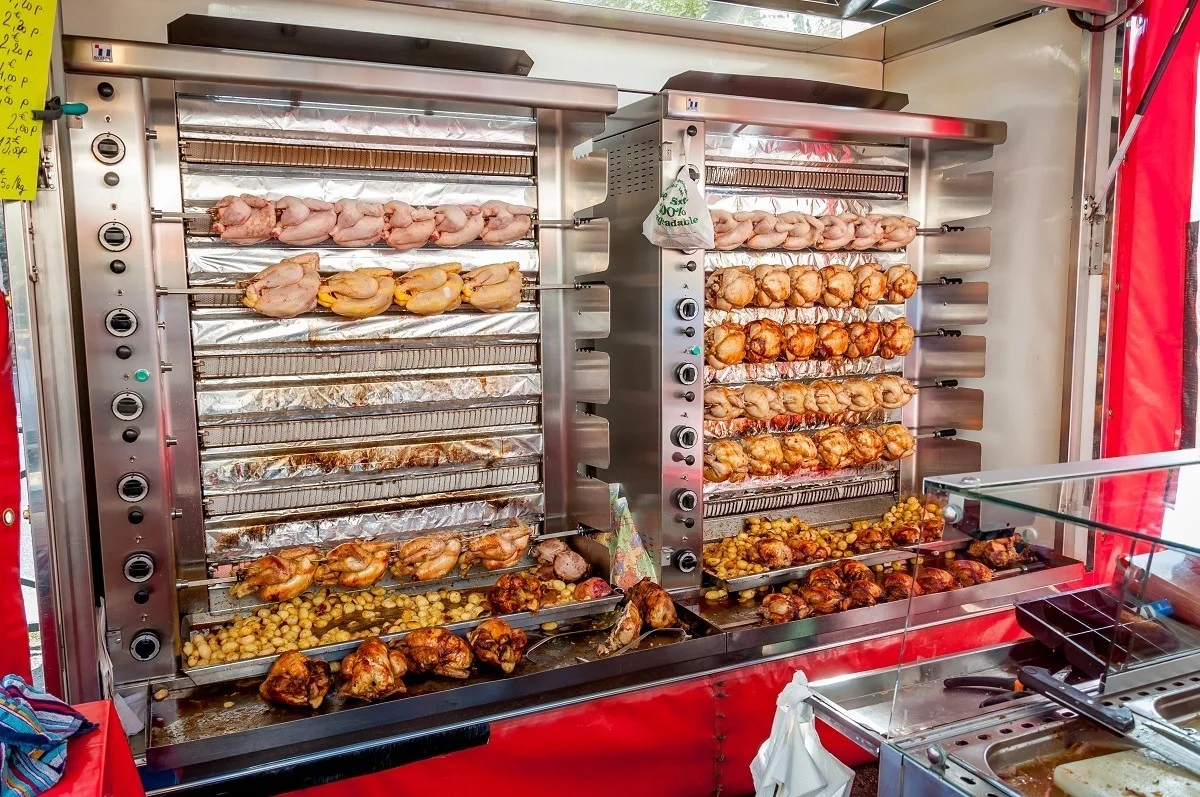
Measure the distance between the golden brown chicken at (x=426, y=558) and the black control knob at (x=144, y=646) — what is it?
0.82 meters

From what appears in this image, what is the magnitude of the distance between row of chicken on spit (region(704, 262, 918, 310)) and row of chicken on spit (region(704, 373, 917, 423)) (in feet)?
1.18

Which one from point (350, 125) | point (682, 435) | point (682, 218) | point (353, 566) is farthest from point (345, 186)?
point (682, 435)

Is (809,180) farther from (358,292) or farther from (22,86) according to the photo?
(22,86)

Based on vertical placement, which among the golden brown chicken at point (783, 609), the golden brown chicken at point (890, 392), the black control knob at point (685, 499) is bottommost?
the golden brown chicken at point (783, 609)

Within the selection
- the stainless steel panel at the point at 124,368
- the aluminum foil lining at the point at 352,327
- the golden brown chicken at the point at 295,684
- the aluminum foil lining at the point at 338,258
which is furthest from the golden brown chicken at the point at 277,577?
the aluminum foil lining at the point at 338,258

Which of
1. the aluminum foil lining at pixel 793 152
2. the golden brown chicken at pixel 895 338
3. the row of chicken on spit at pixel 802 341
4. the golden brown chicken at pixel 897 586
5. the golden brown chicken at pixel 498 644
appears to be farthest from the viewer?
the golden brown chicken at pixel 895 338

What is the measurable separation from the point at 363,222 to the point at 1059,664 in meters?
2.52

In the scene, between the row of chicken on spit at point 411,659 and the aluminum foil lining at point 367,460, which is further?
the aluminum foil lining at point 367,460

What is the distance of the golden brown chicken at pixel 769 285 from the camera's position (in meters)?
3.65

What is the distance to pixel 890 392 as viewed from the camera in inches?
159

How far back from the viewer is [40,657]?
2.33 metres

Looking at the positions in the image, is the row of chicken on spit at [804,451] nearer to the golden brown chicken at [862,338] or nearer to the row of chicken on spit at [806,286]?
the golden brown chicken at [862,338]

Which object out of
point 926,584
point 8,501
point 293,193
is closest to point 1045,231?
point 926,584

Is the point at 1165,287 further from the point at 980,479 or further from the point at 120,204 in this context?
the point at 120,204
